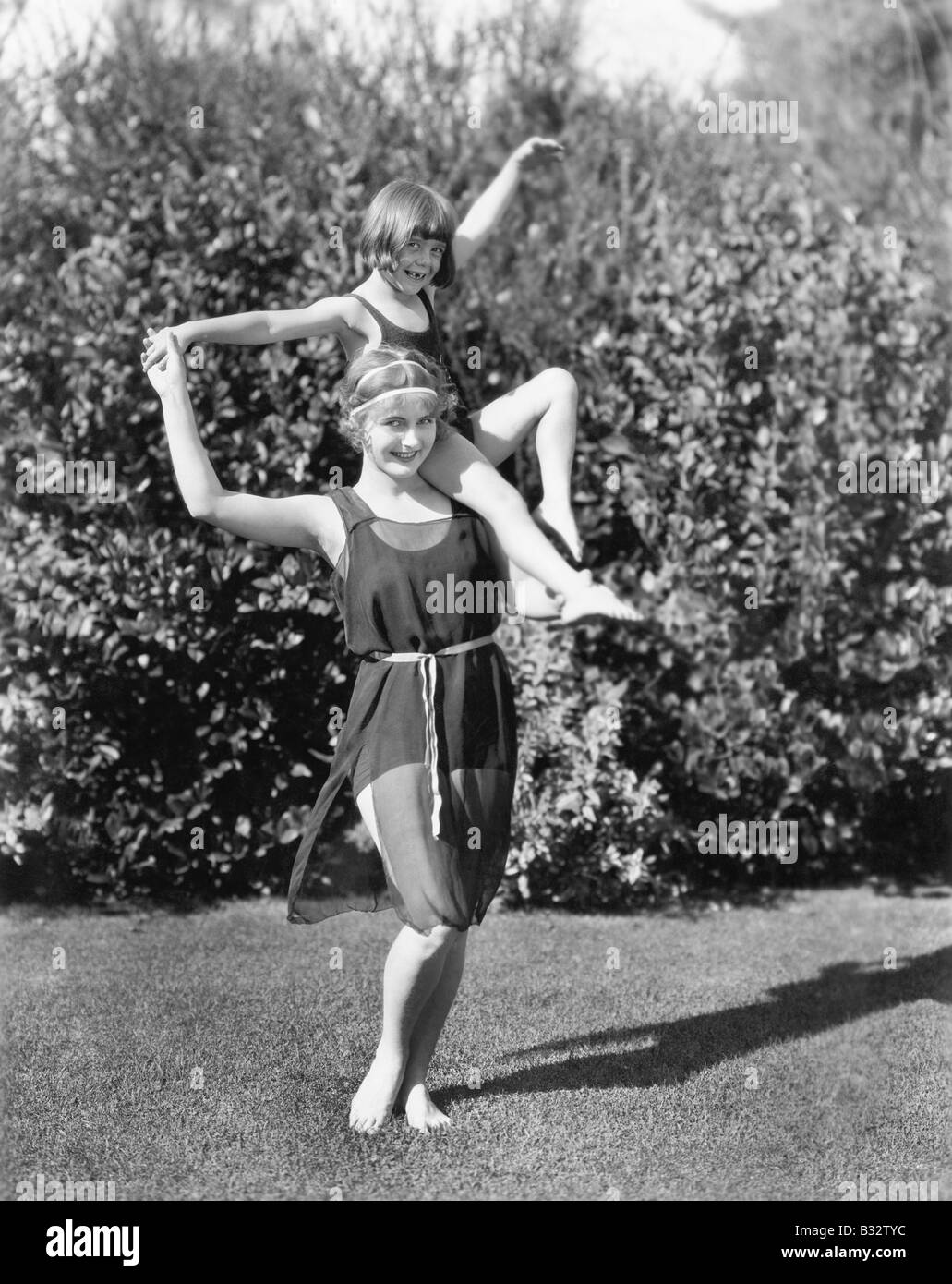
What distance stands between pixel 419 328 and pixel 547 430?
0.50 meters

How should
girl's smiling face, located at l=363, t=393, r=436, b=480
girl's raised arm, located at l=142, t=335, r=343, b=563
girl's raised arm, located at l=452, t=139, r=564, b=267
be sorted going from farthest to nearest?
girl's raised arm, located at l=452, t=139, r=564, b=267, girl's smiling face, located at l=363, t=393, r=436, b=480, girl's raised arm, located at l=142, t=335, r=343, b=563

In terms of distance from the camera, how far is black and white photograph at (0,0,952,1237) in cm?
374

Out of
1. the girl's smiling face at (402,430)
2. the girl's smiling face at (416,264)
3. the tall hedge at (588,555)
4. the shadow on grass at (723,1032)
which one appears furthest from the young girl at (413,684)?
the tall hedge at (588,555)

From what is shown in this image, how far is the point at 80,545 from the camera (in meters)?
6.05

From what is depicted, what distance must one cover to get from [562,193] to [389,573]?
5.85 metres

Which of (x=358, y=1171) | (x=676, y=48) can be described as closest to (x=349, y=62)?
(x=676, y=48)

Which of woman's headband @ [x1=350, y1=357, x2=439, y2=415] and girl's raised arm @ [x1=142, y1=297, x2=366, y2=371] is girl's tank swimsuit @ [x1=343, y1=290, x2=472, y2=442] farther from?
woman's headband @ [x1=350, y1=357, x2=439, y2=415]

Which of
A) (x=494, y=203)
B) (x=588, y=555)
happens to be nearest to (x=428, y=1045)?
(x=494, y=203)

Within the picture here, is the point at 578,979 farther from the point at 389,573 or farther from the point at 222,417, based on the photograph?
the point at 222,417

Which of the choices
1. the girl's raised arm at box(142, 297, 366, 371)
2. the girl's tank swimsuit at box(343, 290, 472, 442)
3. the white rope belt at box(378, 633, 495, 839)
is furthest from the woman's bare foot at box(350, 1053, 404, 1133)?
the girl's raised arm at box(142, 297, 366, 371)

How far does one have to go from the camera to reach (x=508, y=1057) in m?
4.51

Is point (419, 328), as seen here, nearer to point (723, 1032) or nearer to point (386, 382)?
point (386, 382)

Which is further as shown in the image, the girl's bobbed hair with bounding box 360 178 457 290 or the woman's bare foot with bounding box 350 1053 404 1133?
the woman's bare foot with bounding box 350 1053 404 1133

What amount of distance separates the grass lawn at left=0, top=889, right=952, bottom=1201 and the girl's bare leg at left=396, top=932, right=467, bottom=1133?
0.08 meters
